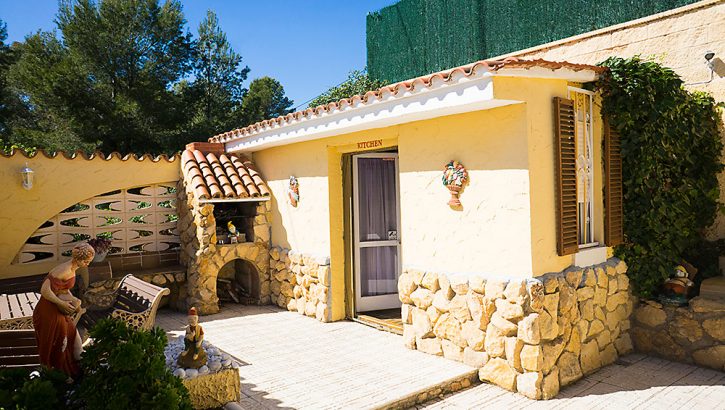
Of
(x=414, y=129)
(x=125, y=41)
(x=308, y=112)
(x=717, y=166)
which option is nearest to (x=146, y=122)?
(x=125, y=41)

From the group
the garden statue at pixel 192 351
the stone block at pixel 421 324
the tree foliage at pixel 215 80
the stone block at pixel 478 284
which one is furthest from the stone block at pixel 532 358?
the tree foliage at pixel 215 80

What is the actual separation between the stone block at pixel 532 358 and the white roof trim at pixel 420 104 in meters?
2.60

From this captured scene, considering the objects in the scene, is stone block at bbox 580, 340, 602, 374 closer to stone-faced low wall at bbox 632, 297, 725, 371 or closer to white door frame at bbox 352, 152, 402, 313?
stone-faced low wall at bbox 632, 297, 725, 371

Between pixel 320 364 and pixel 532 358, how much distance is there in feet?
8.27

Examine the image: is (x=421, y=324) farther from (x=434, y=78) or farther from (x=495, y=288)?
(x=434, y=78)

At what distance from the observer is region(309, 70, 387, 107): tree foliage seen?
16516mm

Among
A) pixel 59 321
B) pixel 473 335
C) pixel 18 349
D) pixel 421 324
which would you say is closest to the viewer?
pixel 59 321

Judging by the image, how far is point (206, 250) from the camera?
29.7 ft

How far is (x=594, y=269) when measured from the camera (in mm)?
6125

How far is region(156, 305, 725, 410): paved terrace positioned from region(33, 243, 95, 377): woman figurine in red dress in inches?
68.3

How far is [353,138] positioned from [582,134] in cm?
328

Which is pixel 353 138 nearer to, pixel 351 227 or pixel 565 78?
pixel 351 227

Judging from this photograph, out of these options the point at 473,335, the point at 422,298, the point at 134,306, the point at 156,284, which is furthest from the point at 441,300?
the point at 156,284

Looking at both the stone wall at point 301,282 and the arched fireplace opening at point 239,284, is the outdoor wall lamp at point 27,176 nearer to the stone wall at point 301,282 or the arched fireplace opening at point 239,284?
the arched fireplace opening at point 239,284
